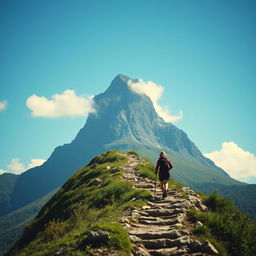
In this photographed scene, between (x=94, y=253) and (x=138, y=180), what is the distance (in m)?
15.6

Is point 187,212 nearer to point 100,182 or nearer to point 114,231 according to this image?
point 114,231

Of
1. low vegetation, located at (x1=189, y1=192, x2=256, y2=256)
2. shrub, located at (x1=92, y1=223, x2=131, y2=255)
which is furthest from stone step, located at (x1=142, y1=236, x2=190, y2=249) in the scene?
shrub, located at (x1=92, y1=223, x2=131, y2=255)

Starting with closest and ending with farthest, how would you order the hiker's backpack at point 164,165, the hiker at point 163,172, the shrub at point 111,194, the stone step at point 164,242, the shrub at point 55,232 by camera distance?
the stone step at point 164,242
the shrub at point 55,232
the hiker at point 163,172
the shrub at point 111,194
the hiker's backpack at point 164,165

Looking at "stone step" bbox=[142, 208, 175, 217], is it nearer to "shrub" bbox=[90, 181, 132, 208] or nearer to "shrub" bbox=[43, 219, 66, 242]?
"shrub" bbox=[90, 181, 132, 208]

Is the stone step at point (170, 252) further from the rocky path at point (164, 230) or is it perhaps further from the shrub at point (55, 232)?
the shrub at point (55, 232)

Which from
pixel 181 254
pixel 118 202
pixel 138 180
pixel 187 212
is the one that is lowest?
pixel 181 254

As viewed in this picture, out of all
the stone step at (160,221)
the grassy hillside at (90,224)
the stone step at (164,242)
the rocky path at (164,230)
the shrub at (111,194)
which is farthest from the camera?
the shrub at (111,194)

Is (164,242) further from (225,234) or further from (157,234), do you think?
(225,234)

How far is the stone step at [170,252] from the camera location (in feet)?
31.8

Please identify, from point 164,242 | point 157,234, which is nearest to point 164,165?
point 157,234

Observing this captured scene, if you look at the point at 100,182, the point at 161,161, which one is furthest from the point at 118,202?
the point at 100,182

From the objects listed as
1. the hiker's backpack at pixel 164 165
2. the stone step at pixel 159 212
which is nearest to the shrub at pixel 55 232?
the stone step at pixel 159 212

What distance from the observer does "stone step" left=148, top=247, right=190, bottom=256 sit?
970cm

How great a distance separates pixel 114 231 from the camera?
32.9ft
